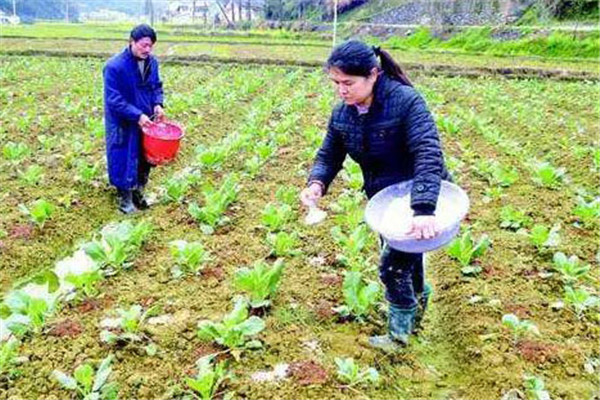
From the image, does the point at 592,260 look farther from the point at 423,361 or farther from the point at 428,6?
the point at 428,6

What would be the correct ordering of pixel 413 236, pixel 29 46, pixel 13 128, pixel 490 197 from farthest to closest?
pixel 29 46, pixel 13 128, pixel 490 197, pixel 413 236

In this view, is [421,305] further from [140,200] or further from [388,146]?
[140,200]

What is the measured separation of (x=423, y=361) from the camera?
13.3 feet

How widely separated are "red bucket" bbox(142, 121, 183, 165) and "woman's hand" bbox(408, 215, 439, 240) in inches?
155

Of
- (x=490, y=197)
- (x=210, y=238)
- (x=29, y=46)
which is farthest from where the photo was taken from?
(x=29, y=46)

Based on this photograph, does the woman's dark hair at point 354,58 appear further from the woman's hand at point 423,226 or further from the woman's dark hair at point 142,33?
the woman's dark hair at point 142,33

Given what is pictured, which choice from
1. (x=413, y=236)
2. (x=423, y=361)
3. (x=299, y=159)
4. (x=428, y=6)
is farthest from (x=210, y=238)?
(x=428, y=6)

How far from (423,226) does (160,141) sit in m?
4.05

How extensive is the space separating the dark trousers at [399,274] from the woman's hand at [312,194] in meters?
0.48

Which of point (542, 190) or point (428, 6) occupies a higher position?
point (428, 6)

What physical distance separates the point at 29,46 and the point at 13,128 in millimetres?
22863

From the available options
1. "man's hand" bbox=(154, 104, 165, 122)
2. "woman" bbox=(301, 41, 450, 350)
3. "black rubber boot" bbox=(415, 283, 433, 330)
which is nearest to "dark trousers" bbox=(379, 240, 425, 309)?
"woman" bbox=(301, 41, 450, 350)

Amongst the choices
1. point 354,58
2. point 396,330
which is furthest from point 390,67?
point 396,330

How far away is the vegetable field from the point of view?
12.2 ft
